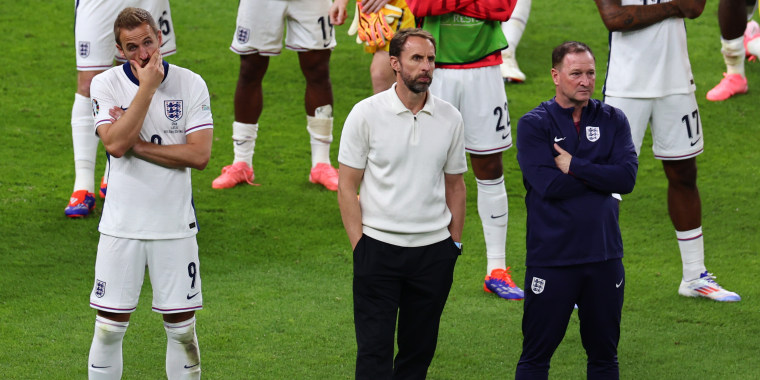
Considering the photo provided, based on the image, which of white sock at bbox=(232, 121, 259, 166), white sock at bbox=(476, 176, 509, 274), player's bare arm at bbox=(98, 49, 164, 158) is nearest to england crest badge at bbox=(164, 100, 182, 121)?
player's bare arm at bbox=(98, 49, 164, 158)

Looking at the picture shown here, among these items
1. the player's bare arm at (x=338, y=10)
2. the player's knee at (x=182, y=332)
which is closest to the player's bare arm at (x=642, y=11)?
the player's bare arm at (x=338, y=10)

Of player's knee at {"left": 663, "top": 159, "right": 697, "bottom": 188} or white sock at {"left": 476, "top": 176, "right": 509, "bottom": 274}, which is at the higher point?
player's knee at {"left": 663, "top": 159, "right": 697, "bottom": 188}

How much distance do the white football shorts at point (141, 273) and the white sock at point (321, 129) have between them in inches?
148

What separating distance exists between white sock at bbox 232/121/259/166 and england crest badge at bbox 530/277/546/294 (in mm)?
4107

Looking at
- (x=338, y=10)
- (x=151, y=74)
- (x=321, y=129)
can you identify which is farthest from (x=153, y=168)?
(x=321, y=129)

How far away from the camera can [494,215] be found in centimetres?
627

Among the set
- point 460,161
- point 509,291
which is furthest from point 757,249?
point 460,161

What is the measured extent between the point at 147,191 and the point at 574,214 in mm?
1732

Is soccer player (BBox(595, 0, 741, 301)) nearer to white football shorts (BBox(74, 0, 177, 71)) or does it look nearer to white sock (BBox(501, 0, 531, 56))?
white football shorts (BBox(74, 0, 177, 71))

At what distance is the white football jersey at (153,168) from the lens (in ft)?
14.1

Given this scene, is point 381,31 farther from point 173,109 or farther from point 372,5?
point 173,109

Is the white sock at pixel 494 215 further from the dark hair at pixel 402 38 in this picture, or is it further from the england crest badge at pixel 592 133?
the dark hair at pixel 402 38

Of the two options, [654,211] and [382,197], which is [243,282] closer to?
[382,197]

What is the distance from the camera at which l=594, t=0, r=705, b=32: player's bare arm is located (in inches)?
234
